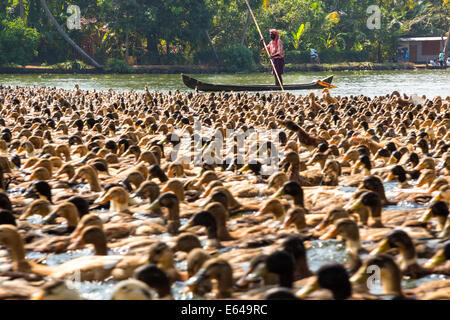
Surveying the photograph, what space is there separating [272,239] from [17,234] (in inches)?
106

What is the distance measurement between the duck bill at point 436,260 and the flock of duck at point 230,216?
0.01 metres

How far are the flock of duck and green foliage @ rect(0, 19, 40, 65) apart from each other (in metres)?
34.6

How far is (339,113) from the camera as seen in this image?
1753 centimetres

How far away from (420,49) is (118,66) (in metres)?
31.1

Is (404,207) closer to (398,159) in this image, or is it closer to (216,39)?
(398,159)

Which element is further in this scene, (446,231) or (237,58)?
(237,58)

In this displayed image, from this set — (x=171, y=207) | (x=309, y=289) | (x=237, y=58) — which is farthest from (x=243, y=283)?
(x=237, y=58)

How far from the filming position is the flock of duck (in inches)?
222

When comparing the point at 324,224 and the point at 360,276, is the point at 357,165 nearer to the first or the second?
the point at 324,224

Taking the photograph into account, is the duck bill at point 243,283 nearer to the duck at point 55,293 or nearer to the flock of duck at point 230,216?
the flock of duck at point 230,216

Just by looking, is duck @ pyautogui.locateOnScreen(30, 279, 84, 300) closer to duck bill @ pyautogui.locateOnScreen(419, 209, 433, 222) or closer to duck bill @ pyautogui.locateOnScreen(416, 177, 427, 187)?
duck bill @ pyautogui.locateOnScreen(419, 209, 433, 222)

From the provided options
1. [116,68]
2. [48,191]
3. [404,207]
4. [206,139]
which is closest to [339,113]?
[206,139]

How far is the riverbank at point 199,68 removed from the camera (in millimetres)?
49781

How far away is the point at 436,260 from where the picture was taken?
244 inches
